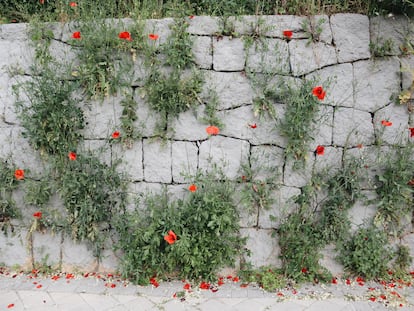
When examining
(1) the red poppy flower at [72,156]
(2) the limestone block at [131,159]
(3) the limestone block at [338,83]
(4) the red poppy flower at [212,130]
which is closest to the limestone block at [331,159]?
(3) the limestone block at [338,83]

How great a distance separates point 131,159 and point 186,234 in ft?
2.48

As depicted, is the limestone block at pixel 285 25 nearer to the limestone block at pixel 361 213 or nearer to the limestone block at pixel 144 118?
the limestone block at pixel 144 118

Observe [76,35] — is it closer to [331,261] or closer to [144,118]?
[144,118]

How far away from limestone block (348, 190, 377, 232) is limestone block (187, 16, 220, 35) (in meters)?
1.77

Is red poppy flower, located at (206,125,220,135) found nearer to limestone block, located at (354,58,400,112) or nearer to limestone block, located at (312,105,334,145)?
limestone block, located at (312,105,334,145)

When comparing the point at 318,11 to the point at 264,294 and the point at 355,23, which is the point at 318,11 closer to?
the point at 355,23

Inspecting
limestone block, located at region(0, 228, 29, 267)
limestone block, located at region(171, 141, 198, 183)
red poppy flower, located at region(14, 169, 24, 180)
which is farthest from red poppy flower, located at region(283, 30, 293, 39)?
limestone block, located at region(0, 228, 29, 267)

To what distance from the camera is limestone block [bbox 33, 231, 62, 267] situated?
303 cm

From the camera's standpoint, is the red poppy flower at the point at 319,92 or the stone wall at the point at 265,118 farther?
the stone wall at the point at 265,118

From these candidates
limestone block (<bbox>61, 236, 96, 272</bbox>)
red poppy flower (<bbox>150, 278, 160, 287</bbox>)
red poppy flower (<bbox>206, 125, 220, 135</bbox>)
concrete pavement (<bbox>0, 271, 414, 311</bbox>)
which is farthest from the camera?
limestone block (<bbox>61, 236, 96, 272</bbox>)

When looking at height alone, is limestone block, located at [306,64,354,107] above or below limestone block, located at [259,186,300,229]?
above

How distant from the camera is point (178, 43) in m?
2.78

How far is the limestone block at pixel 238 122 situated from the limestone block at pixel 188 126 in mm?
161

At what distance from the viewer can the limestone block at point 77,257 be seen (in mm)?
3010
